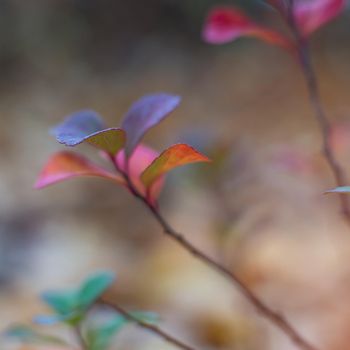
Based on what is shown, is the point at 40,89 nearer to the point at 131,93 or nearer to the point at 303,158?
the point at 131,93

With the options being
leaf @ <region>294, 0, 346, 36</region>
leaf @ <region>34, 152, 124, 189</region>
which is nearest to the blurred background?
leaf @ <region>294, 0, 346, 36</region>

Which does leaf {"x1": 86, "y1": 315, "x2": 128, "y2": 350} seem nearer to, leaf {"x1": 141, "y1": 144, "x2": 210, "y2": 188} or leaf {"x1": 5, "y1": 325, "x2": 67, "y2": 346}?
leaf {"x1": 5, "y1": 325, "x2": 67, "y2": 346}

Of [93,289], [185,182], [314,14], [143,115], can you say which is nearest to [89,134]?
[143,115]

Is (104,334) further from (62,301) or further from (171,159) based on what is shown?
(171,159)

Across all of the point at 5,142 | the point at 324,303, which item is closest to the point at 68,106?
the point at 5,142

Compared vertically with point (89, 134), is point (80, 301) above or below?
below

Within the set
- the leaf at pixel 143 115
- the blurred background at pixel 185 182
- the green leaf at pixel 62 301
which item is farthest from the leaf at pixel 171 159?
the blurred background at pixel 185 182
